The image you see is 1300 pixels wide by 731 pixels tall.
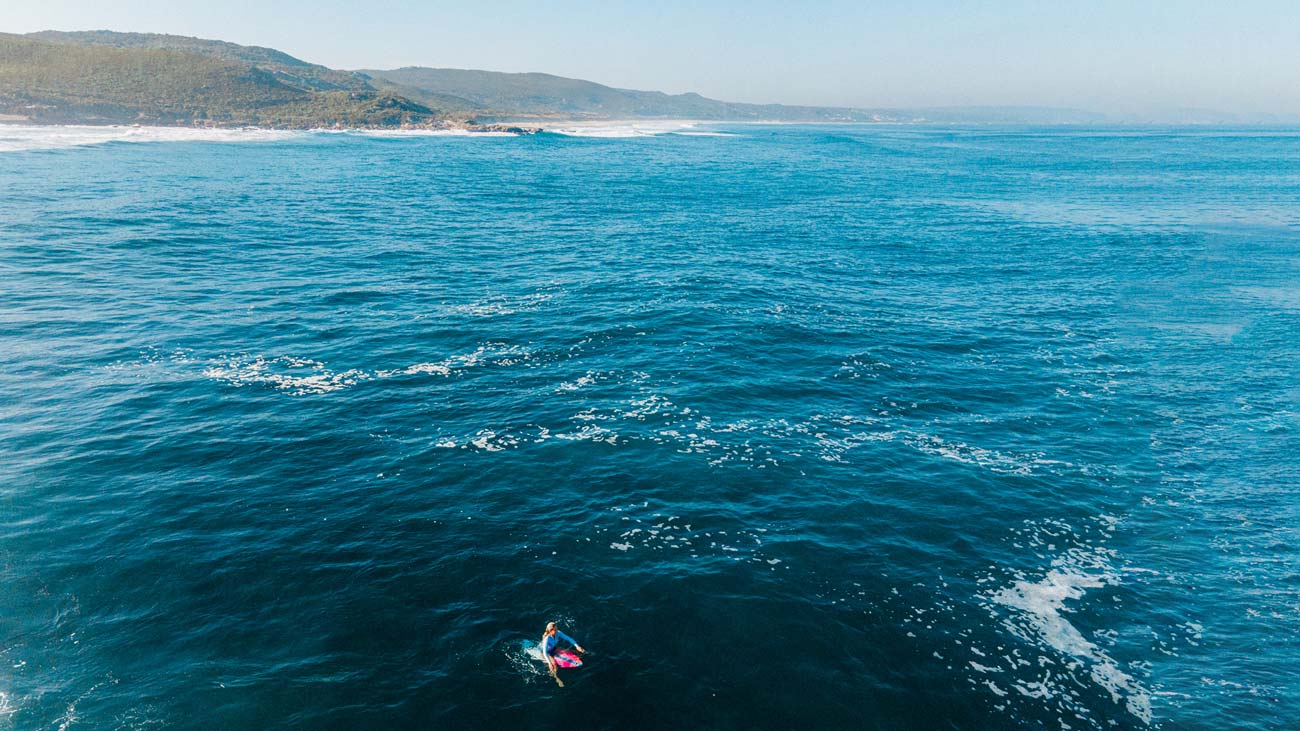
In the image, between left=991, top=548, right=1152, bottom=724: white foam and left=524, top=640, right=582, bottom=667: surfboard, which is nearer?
left=524, top=640, right=582, bottom=667: surfboard

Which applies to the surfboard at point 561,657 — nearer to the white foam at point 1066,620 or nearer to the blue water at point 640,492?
the blue water at point 640,492

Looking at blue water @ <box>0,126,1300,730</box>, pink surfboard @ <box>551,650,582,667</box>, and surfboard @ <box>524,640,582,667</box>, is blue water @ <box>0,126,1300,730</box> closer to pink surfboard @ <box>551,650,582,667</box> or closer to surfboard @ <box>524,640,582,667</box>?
surfboard @ <box>524,640,582,667</box>

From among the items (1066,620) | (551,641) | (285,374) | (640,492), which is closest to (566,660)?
(551,641)

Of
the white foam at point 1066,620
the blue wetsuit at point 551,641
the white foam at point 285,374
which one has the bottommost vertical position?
the white foam at point 1066,620

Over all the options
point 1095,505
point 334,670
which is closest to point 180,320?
point 334,670

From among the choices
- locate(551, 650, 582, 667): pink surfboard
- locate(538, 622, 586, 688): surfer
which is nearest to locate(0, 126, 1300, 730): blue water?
locate(551, 650, 582, 667): pink surfboard

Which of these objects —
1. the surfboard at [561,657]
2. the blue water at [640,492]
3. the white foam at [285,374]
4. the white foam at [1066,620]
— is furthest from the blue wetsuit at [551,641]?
the white foam at [285,374]

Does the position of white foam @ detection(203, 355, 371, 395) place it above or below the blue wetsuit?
above

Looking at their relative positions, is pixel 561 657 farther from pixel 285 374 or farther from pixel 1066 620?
pixel 285 374

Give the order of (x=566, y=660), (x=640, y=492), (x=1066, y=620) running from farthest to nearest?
(x=640, y=492) < (x=1066, y=620) < (x=566, y=660)

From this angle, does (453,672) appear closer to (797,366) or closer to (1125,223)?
(797,366)
